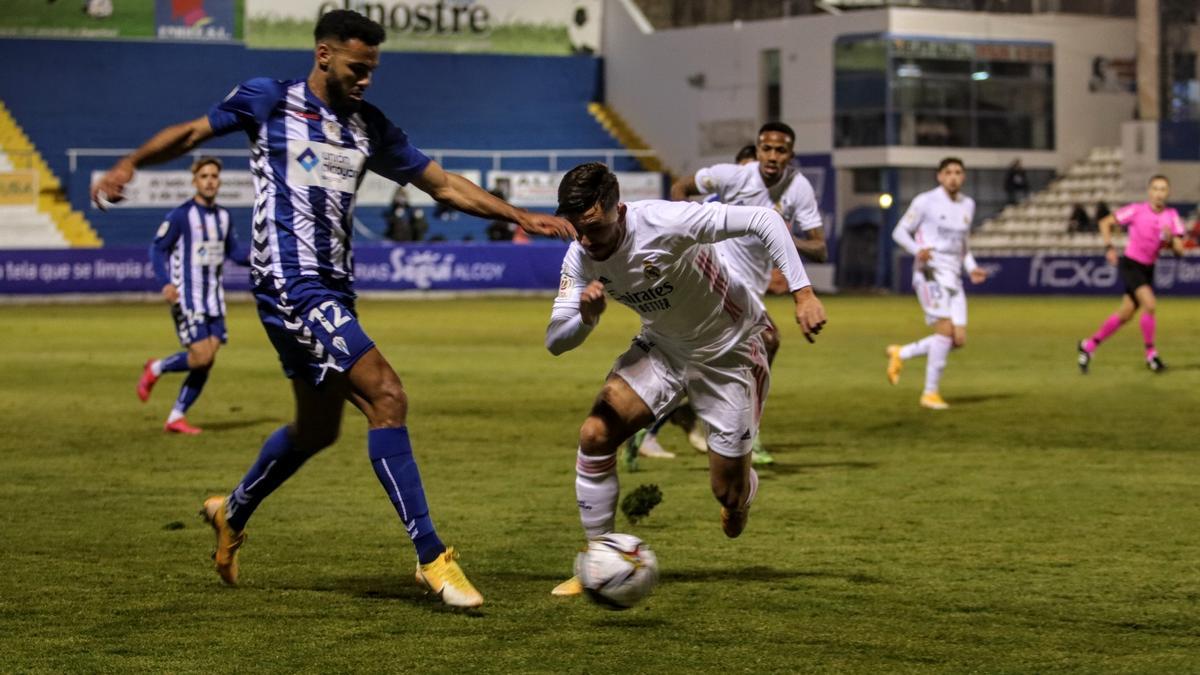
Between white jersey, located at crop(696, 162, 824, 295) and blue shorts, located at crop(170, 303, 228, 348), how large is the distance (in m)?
4.77

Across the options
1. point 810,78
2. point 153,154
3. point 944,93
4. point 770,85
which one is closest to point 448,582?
point 153,154

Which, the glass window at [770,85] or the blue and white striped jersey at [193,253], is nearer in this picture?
the blue and white striped jersey at [193,253]

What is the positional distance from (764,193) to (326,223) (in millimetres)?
5130

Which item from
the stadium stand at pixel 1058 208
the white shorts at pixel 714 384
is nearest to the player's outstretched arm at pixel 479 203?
the white shorts at pixel 714 384

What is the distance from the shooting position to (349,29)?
6965mm

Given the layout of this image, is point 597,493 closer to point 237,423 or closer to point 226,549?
point 226,549

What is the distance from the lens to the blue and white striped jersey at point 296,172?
7008 millimetres

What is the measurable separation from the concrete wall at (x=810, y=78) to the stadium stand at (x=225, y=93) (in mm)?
1934

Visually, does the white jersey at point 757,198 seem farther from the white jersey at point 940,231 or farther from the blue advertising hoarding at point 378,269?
the blue advertising hoarding at point 378,269

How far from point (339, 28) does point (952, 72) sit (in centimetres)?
4073

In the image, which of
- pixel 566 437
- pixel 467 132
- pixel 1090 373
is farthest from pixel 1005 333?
pixel 467 132

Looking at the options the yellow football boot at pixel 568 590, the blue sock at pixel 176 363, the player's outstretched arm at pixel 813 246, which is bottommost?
the yellow football boot at pixel 568 590

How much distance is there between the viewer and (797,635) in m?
6.41

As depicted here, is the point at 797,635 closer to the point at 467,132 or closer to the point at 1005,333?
the point at 1005,333
